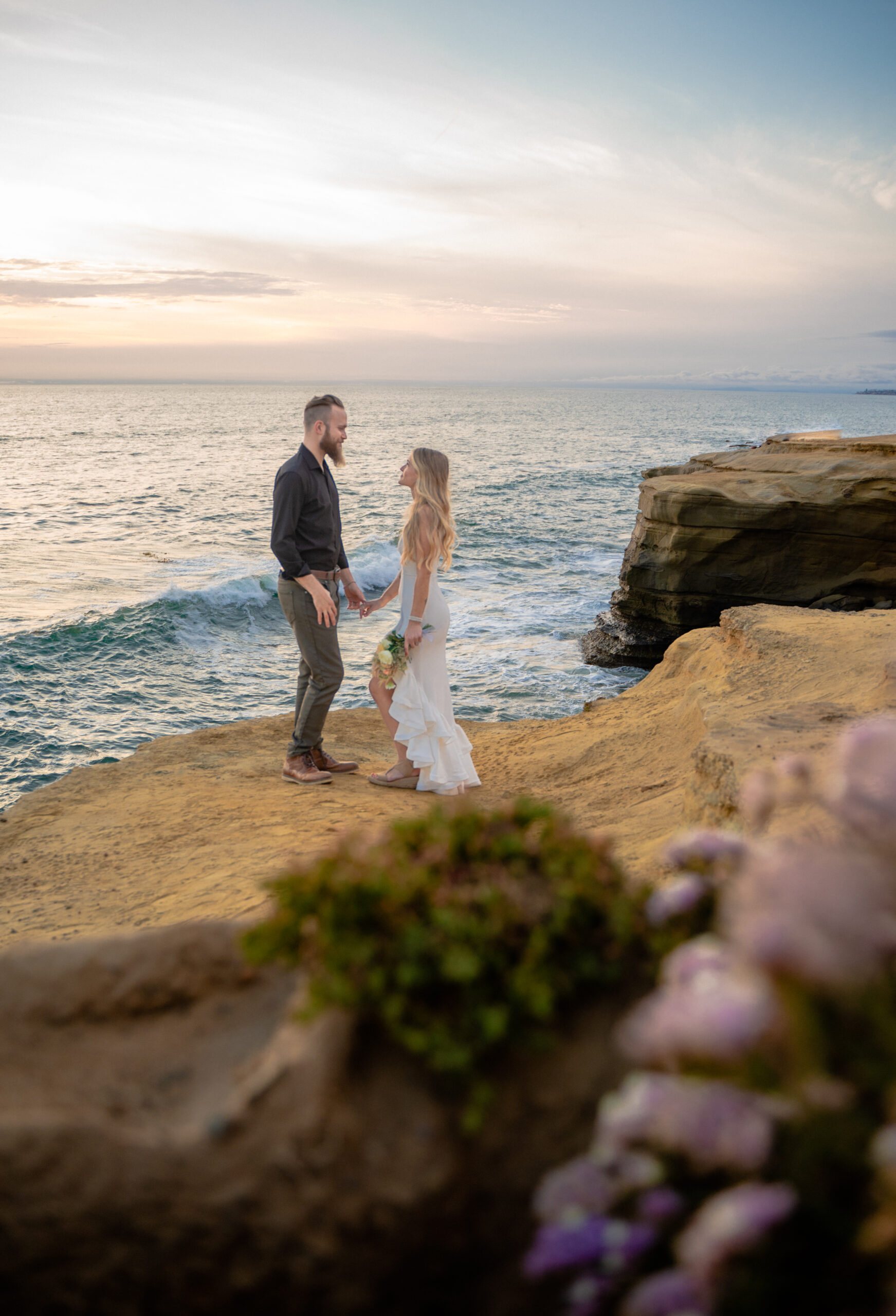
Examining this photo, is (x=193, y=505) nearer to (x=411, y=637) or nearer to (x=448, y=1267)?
(x=411, y=637)

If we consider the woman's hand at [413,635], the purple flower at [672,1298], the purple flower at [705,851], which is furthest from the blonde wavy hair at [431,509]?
the purple flower at [672,1298]

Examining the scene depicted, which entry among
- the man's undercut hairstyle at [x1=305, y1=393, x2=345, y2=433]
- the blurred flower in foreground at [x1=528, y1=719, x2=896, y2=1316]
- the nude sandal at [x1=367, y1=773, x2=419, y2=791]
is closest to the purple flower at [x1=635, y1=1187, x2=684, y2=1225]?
the blurred flower in foreground at [x1=528, y1=719, x2=896, y2=1316]

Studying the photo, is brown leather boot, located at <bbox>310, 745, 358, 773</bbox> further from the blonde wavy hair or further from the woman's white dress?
the blonde wavy hair

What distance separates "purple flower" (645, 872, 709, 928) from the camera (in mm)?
1494

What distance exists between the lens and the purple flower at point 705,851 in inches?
60.1

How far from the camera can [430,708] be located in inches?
229

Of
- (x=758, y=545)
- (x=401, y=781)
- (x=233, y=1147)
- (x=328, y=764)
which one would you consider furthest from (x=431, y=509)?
(x=758, y=545)

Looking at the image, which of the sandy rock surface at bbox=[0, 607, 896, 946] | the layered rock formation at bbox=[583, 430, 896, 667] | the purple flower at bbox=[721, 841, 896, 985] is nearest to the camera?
the purple flower at bbox=[721, 841, 896, 985]

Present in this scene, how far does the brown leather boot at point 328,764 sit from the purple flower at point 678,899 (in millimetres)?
5002

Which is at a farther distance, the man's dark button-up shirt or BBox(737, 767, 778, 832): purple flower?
the man's dark button-up shirt

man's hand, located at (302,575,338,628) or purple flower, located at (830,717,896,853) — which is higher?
purple flower, located at (830,717,896,853)

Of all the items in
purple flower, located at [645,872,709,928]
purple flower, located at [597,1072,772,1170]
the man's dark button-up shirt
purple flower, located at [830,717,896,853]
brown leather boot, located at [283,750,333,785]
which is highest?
the man's dark button-up shirt

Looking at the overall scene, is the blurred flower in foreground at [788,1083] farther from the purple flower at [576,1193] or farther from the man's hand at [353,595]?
the man's hand at [353,595]

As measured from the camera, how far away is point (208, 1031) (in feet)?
5.86
